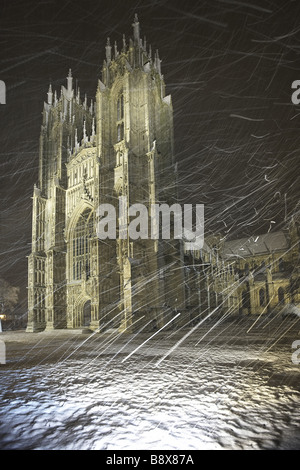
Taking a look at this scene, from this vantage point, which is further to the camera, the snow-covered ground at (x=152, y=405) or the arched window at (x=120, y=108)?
the arched window at (x=120, y=108)

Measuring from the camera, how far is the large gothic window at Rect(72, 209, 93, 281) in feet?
87.9

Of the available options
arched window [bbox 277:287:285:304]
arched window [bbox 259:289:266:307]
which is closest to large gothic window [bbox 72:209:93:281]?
arched window [bbox 259:289:266:307]

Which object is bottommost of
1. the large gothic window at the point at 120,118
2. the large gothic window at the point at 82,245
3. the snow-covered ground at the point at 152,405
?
the snow-covered ground at the point at 152,405

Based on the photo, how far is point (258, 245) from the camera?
5347 cm

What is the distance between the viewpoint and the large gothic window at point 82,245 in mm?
26806

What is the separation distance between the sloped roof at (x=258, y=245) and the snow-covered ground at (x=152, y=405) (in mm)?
45499

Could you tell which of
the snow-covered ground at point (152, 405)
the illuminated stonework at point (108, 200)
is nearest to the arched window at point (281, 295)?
the illuminated stonework at point (108, 200)

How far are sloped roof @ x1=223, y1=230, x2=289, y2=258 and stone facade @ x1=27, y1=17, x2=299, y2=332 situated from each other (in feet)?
66.2

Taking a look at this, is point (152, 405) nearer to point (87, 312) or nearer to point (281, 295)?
point (87, 312)

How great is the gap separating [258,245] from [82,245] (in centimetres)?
3628

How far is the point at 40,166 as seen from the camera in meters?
31.9

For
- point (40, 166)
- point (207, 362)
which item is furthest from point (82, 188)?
Answer: point (207, 362)
